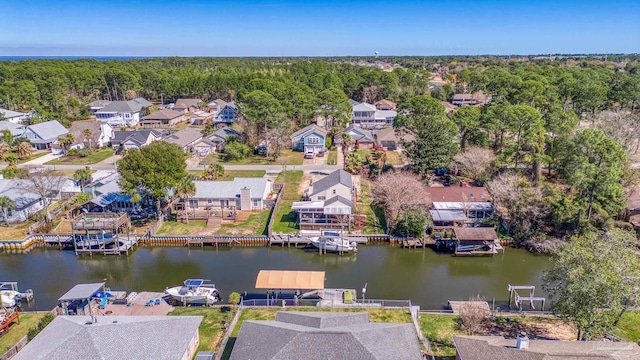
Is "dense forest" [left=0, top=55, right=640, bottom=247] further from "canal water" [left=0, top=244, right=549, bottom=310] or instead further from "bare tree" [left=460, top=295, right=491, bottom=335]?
"bare tree" [left=460, top=295, right=491, bottom=335]

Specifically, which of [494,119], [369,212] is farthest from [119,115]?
[494,119]

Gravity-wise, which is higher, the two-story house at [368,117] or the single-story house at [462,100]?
the single-story house at [462,100]

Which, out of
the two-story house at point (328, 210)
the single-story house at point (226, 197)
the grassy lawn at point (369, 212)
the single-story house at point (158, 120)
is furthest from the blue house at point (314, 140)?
the single-story house at point (158, 120)

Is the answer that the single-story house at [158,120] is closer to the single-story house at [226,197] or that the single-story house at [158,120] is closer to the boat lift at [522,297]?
the single-story house at [226,197]

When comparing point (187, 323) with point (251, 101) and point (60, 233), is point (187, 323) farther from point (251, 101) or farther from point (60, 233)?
point (251, 101)

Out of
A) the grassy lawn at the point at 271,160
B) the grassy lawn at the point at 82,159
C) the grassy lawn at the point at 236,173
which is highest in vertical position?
the grassy lawn at the point at 82,159

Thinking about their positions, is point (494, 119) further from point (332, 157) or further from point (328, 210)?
point (328, 210)

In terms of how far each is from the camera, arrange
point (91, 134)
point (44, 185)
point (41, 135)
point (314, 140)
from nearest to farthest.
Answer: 1. point (44, 185)
2. point (314, 140)
3. point (91, 134)
4. point (41, 135)
